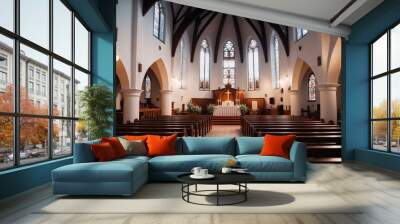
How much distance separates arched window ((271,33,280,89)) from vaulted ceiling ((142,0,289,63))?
558 mm

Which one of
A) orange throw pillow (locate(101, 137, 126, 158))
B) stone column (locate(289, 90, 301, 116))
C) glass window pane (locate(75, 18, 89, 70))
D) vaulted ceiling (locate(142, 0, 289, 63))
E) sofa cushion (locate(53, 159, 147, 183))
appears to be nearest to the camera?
sofa cushion (locate(53, 159, 147, 183))

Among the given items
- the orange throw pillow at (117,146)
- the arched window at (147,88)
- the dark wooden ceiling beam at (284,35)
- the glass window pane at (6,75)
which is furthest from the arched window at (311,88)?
the glass window pane at (6,75)

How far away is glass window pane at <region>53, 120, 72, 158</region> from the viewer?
237 inches

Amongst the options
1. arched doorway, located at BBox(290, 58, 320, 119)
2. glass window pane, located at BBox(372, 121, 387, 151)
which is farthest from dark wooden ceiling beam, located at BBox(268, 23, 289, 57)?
glass window pane, located at BBox(372, 121, 387, 151)

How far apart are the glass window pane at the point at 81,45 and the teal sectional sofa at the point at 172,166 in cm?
248

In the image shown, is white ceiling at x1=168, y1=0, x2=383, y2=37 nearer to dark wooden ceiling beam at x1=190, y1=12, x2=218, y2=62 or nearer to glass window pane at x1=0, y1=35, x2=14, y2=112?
glass window pane at x1=0, y1=35, x2=14, y2=112

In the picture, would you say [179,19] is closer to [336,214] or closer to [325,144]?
[325,144]

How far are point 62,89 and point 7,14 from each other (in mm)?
2034

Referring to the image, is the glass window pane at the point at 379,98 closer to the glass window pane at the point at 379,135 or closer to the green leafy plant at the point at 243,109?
the glass window pane at the point at 379,135

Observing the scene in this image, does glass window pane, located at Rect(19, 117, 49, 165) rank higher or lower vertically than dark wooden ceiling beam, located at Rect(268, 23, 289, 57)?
lower

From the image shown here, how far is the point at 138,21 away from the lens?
12.6 metres

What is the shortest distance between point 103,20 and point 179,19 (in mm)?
11974

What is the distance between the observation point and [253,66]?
2286 centimetres

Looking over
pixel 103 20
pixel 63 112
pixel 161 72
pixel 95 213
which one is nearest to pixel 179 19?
pixel 161 72
